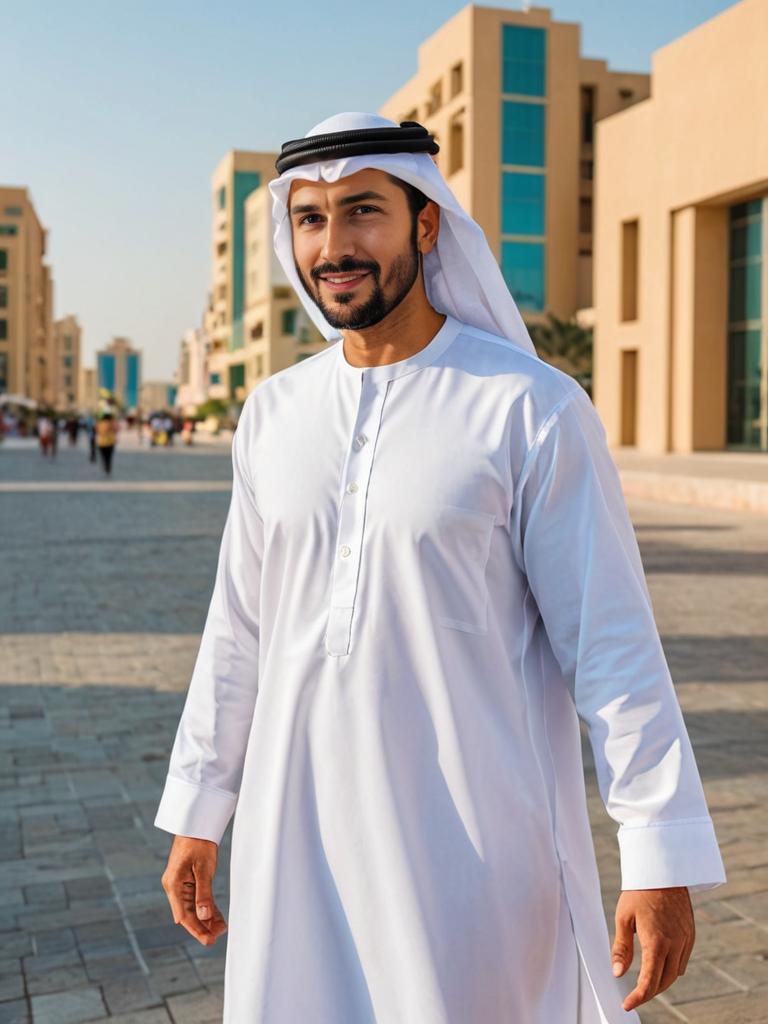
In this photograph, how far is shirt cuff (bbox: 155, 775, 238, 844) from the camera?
2.13 meters

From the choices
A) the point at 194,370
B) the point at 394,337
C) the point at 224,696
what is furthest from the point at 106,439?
the point at 194,370

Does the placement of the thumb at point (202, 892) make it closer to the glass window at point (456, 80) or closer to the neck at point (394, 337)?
the neck at point (394, 337)

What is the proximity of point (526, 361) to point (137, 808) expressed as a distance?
3475 mm

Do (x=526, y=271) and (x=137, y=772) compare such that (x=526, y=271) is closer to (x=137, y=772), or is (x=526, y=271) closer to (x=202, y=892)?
(x=137, y=772)

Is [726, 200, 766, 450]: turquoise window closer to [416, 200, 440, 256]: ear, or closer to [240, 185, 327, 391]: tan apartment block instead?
[416, 200, 440, 256]: ear

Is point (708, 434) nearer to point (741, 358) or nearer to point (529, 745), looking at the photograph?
point (741, 358)

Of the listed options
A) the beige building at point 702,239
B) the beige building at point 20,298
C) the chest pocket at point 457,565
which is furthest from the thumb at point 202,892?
the beige building at point 20,298

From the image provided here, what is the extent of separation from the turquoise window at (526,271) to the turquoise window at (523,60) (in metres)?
6.99

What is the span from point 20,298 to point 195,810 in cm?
12016

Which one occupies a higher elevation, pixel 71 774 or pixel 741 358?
pixel 741 358

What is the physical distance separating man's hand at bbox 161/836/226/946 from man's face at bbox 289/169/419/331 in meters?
0.90

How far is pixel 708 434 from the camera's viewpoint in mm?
38562

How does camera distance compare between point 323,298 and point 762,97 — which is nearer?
point 323,298

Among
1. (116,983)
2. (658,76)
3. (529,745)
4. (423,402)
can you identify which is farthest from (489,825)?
(658,76)
